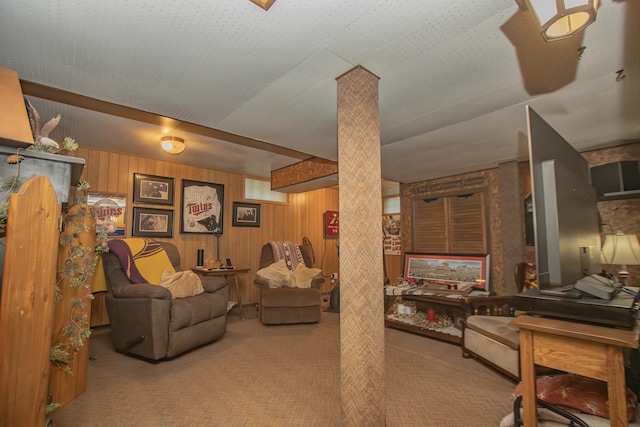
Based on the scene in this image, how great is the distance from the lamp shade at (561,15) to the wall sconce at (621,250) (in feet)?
9.38

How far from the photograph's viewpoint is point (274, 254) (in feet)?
14.3

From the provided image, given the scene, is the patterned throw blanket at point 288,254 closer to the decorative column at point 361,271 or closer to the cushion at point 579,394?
the decorative column at point 361,271

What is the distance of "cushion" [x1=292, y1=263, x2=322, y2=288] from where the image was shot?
399 cm

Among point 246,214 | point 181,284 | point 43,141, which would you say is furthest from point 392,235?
point 43,141

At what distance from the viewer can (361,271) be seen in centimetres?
151

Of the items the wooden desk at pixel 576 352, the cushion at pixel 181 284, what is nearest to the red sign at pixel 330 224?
the cushion at pixel 181 284

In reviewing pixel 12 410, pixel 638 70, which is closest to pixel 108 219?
pixel 12 410

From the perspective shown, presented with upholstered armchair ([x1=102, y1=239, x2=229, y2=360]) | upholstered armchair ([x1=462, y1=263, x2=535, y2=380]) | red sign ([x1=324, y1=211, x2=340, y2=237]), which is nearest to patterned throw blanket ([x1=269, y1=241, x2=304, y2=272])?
upholstered armchair ([x1=102, y1=239, x2=229, y2=360])

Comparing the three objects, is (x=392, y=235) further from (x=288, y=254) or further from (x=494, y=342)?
(x=494, y=342)

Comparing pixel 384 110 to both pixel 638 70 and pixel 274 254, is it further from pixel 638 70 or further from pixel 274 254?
pixel 274 254

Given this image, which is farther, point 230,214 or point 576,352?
point 230,214

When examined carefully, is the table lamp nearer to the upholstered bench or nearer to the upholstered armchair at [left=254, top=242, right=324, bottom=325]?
the upholstered bench

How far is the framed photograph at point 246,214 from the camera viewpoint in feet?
15.9

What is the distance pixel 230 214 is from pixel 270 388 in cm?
317
